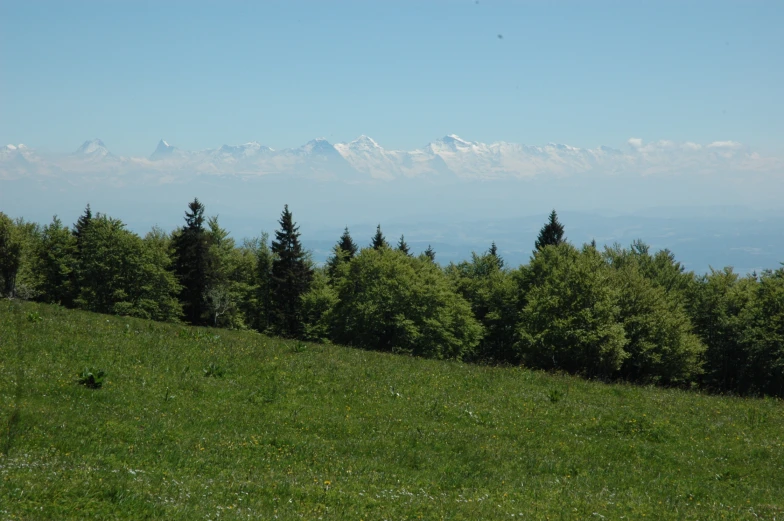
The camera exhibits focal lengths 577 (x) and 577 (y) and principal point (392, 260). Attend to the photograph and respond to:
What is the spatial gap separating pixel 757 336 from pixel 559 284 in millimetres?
19739

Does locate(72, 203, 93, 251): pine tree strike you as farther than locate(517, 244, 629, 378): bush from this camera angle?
Yes

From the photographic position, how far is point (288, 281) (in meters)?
79.4

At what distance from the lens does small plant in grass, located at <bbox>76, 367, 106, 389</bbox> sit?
742 inches

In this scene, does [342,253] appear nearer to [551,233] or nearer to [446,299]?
[446,299]

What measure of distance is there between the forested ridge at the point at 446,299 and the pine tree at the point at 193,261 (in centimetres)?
20

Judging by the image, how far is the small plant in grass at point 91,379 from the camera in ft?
61.8

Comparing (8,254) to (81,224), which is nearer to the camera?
(8,254)

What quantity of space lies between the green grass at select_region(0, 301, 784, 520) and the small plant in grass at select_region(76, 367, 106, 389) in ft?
0.58

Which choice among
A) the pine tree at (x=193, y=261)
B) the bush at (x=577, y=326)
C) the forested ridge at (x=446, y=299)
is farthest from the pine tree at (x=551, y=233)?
the pine tree at (x=193, y=261)

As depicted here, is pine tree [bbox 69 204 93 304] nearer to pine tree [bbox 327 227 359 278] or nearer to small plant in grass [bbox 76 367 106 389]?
pine tree [bbox 327 227 359 278]

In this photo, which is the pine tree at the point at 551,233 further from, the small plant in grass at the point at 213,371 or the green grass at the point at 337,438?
the small plant in grass at the point at 213,371

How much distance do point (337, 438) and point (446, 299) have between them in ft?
177

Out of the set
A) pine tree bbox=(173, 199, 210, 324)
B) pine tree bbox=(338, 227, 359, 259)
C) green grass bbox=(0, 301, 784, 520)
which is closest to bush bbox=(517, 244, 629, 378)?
green grass bbox=(0, 301, 784, 520)

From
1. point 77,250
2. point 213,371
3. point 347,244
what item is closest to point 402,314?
point 347,244
